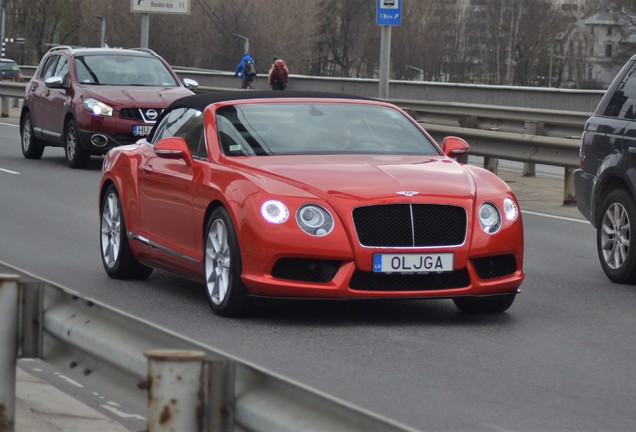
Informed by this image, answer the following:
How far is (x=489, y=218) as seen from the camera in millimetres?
9023

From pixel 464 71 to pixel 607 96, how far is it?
11637 cm

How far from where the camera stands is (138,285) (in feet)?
35.1

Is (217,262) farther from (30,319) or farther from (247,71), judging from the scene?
(247,71)

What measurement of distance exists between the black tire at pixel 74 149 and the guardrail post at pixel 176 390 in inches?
724

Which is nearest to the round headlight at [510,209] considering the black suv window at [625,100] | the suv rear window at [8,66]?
the black suv window at [625,100]

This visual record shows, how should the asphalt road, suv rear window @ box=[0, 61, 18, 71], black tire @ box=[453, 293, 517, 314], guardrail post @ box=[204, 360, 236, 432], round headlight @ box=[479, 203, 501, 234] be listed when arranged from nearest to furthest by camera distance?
guardrail post @ box=[204, 360, 236, 432], the asphalt road, round headlight @ box=[479, 203, 501, 234], black tire @ box=[453, 293, 517, 314], suv rear window @ box=[0, 61, 18, 71]

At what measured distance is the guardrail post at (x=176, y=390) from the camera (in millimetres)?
4043

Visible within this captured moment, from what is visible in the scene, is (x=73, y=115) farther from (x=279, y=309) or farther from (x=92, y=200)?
(x=279, y=309)

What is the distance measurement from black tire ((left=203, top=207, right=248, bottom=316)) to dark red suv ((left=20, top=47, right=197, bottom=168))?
12.8 meters

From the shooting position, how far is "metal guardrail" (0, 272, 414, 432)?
371 cm

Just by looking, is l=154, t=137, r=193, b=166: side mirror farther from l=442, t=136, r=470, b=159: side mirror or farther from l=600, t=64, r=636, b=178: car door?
l=600, t=64, r=636, b=178: car door

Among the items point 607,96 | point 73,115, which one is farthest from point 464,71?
point 607,96

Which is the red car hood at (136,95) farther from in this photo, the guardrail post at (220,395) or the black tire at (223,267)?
A: the guardrail post at (220,395)

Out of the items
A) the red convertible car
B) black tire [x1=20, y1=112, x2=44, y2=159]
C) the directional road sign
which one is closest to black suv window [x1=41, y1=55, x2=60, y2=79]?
black tire [x1=20, y1=112, x2=44, y2=159]
